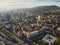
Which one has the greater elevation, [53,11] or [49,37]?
[53,11]

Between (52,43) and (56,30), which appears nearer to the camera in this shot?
(52,43)

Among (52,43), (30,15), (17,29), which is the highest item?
(30,15)

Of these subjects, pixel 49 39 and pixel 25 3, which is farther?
pixel 25 3

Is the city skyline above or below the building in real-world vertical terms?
above

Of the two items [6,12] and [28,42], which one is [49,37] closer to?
[28,42]

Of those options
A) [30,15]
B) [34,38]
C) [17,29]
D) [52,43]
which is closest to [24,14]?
[30,15]

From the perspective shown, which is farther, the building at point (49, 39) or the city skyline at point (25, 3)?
the city skyline at point (25, 3)

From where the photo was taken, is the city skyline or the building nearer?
the building

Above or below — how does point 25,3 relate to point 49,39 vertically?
above

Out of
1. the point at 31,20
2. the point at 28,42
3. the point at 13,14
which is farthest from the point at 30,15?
the point at 28,42

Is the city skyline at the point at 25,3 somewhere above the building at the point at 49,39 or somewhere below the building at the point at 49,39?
above
